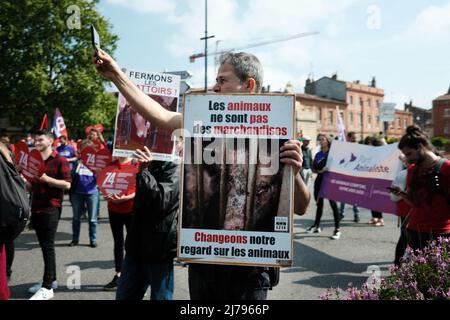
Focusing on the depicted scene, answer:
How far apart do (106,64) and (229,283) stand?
42.7 inches

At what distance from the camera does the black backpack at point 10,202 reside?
109 inches

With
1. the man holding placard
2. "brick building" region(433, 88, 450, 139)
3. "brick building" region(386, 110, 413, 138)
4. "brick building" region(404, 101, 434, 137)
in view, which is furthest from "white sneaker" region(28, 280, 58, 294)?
"brick building" region(404, 101, 434, 137)

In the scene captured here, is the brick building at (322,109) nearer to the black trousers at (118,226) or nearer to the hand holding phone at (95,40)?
the black trousers at (118,226)

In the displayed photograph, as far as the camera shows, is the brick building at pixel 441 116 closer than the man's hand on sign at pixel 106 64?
No

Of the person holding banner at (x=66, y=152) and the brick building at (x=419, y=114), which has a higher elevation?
the brick building at (x=419, y=114)

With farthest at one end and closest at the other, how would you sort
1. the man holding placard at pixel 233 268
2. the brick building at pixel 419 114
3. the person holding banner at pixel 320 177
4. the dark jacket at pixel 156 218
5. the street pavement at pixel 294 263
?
the brick building at pixel 419 114 < the person holding banner at pixel 320 177 < the street pavement at pixel 294 263 < the dark jacket at pixel 156 218 < the man holding placard at pixel 233 268

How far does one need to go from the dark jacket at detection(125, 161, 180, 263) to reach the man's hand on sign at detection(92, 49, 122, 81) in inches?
55.3

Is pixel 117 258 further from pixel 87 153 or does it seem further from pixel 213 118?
pixel 213 118

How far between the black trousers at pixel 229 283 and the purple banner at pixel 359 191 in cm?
561

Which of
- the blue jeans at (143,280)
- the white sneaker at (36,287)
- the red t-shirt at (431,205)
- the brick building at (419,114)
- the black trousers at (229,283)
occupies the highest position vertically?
the brick building at (419,114)

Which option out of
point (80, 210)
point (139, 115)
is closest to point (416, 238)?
point (139, 115)

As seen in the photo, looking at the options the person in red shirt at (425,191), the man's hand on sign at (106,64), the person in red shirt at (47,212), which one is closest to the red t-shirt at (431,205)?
the person in red shirt at (425,191)

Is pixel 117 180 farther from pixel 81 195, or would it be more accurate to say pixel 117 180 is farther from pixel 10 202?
pixel 81 195
